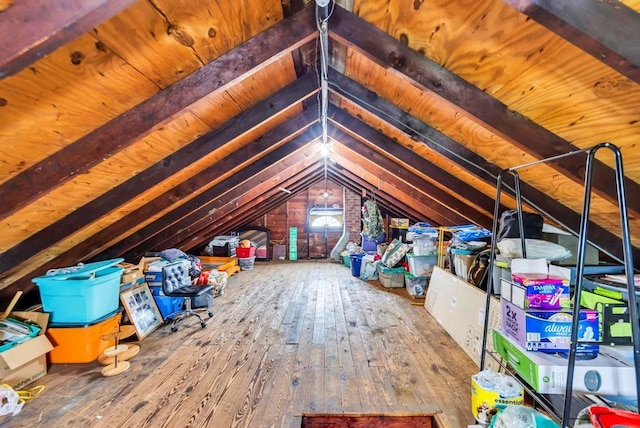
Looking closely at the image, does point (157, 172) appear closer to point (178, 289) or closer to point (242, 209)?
point (178, 289)

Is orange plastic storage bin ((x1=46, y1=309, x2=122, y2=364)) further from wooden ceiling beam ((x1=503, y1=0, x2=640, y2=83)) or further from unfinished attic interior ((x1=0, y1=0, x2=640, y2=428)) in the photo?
wooden ceiling beam ((x1=503, y1=0, x2=640, y2=83))

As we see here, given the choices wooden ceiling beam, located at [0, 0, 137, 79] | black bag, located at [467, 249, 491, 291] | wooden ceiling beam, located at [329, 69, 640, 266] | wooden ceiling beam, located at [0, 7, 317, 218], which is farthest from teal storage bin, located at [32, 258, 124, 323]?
black bag, located at [467, 249, 491, 291]

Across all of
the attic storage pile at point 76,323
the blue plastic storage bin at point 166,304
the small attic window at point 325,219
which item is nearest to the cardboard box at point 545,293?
the attic storage pile at point 76,323

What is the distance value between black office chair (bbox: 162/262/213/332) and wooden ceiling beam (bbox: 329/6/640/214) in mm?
2924

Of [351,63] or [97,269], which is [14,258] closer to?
[97,269]

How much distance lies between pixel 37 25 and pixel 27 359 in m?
2.54

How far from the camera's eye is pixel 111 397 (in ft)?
6.59

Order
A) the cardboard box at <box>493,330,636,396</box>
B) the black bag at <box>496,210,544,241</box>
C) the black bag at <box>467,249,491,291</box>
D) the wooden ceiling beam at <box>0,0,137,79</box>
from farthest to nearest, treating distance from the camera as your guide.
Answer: the black bag at <box>467,249,491,291</box>, the black bag at <box>496,210,544,241</box>, the cardboard box at <box>493,330,636,396</box>, the wooden ceiling beam at <box>0,0,137,79</box>

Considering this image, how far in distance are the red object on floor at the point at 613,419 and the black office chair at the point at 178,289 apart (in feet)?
10.3

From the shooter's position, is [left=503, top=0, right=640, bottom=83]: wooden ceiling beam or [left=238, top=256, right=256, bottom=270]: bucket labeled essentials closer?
[left=503, top=0, right=640, bottom=83]: wooden ceiling beam

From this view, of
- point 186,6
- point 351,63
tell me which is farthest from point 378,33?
point 186,6

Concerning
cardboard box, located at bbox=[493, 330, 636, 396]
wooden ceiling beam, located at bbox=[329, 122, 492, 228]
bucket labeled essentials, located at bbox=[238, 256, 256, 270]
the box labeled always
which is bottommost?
bucket labeled essentials, located at bbox=[238, 256, 256, 270]

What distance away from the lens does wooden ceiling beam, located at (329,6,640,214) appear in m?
1.44

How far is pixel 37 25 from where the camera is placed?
76 centimetres
